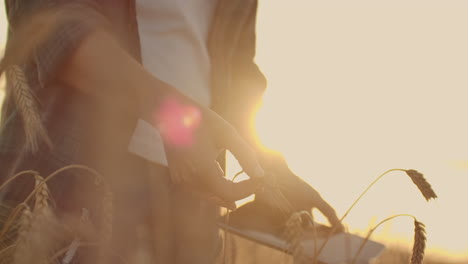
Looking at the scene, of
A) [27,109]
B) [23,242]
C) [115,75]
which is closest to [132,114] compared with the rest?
[115,75]

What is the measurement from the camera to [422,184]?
3.48 ft

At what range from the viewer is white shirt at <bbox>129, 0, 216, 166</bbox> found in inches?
53.7

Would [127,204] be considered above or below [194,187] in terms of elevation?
below

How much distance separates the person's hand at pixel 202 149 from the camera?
2.84 ft

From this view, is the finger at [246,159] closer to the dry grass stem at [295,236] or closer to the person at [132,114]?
the person at [132,114]

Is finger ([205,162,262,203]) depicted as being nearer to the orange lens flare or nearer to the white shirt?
the orange lens flare

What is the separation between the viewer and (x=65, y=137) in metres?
1.08

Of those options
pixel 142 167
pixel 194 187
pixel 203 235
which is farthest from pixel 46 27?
pixel 203 235

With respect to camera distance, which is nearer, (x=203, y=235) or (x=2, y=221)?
(x=2, y=221)

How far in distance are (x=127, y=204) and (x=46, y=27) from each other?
0.49 meters

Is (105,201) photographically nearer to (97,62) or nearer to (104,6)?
(97,62)

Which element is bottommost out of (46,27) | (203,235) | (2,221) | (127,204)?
(203,235)

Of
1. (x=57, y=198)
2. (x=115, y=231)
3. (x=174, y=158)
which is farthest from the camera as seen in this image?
(x=115, y=231)

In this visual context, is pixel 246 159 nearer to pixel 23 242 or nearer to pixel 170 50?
pixel 23 242
